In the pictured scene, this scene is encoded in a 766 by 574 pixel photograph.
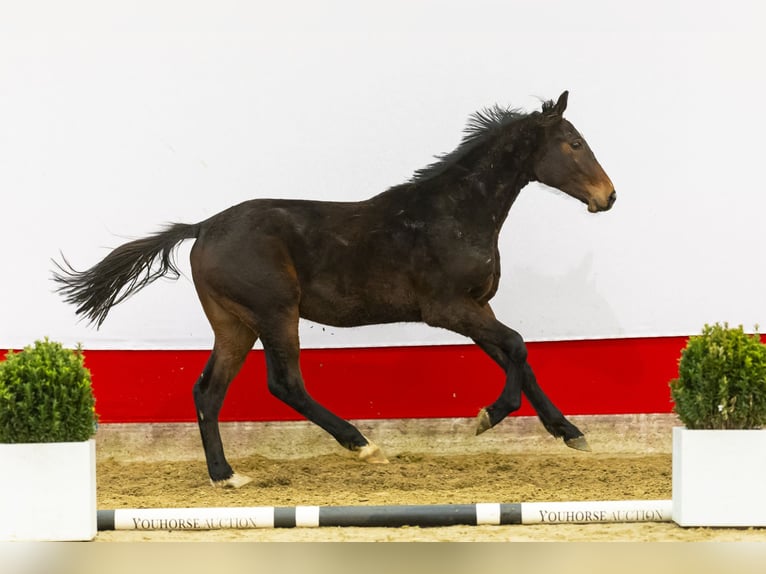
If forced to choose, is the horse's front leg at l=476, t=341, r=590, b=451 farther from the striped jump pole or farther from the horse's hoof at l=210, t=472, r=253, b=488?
the horse's hoof at l=210, t=472, r=253, b=488

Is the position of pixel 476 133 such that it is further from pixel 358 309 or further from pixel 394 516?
pixel 394 516

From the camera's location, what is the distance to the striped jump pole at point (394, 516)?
4.13 metres

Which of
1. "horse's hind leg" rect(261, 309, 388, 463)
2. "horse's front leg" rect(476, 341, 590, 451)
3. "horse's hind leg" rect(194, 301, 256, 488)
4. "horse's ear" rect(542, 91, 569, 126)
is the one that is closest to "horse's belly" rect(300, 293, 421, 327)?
"horse's hind leg" rect(261, 309, 388, 463)

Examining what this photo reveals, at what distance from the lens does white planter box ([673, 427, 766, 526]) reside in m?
4.13

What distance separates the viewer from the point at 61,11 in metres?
6.05

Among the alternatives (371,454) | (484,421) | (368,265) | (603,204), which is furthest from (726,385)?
(368,265)

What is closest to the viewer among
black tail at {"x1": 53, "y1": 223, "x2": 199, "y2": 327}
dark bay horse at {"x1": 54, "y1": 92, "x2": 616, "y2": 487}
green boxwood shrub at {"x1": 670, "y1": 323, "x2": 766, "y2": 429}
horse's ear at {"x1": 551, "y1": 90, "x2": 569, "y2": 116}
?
green boxwood shrub at {"x1": 670, "y1": 323, "x2": 766, "y2": 429}

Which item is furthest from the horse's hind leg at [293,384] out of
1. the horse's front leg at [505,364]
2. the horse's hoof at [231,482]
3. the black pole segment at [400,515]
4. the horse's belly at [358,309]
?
the black pole segment at [400,515]

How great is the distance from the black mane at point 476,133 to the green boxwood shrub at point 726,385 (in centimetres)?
179

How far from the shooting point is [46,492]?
407 cm

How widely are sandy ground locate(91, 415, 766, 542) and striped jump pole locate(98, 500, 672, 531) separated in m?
0.06

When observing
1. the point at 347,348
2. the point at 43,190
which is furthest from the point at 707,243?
the point at 43,190

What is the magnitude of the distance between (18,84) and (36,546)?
324 centimetres

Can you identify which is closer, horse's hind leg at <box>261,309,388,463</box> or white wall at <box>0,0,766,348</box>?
horse's hind leg at <box>261,309,388,463</box>
